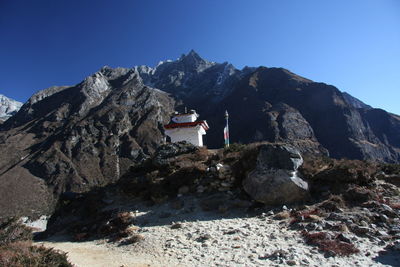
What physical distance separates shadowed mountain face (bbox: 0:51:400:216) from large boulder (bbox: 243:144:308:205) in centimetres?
10145

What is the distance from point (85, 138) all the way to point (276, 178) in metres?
149

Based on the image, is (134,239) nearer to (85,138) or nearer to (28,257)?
(28,257)

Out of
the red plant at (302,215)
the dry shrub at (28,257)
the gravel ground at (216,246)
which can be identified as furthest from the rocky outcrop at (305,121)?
the dry shrub at (28,257)

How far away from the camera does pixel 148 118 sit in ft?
552

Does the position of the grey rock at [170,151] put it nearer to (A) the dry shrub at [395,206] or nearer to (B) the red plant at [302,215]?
(B) the red plant at [302,215]

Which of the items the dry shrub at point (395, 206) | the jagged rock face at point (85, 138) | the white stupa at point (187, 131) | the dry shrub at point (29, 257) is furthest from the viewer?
the jagged rock face at point (85, 138)

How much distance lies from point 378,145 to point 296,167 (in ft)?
538

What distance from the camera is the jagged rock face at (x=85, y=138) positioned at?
122 metres

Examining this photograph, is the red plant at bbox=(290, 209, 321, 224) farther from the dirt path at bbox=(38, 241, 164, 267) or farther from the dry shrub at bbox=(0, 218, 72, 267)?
the dry shrub at bbox=(0, 218, 72, 267)

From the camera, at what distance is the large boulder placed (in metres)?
12.0

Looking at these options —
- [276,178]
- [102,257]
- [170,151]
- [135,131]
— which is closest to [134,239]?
[102,257]

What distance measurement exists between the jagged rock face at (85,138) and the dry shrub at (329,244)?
107 meters

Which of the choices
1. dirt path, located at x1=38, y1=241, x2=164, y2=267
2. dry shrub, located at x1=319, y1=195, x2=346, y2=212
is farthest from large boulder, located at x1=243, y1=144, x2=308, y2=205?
dirt path, located at x1=38, y1=241, x2=164, y2=267

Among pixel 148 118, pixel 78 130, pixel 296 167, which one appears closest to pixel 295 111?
pixel 148 118
